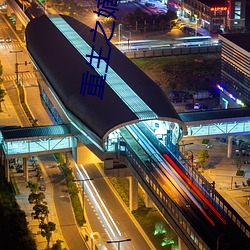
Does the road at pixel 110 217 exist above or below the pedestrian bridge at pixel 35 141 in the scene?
below

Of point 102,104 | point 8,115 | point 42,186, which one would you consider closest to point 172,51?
point 8,115

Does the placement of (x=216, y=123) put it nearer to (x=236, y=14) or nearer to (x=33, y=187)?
(x=33, y=187)

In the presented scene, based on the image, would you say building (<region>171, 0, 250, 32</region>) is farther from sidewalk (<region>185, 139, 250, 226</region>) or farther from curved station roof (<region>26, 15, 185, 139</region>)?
sidewalk (<region>185, 139, 250, 226</region>)

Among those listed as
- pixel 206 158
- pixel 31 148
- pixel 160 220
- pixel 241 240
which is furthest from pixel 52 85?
pixel 241 240

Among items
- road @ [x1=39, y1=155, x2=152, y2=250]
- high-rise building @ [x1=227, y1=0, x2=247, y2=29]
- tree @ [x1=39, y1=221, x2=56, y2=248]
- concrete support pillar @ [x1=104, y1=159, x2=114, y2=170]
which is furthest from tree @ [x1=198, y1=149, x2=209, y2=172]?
high-rise building @ [x1=227, y1=0, x2=247, y2=29]

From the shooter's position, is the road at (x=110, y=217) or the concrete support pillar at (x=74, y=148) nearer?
the road at (x=110, y=217)

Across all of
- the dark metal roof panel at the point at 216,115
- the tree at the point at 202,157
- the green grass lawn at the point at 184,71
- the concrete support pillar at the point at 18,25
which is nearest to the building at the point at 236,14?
the green grass lawn at the point at 184,71

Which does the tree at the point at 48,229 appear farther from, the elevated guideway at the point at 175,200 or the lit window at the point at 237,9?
the lit window at the point at 237,9
